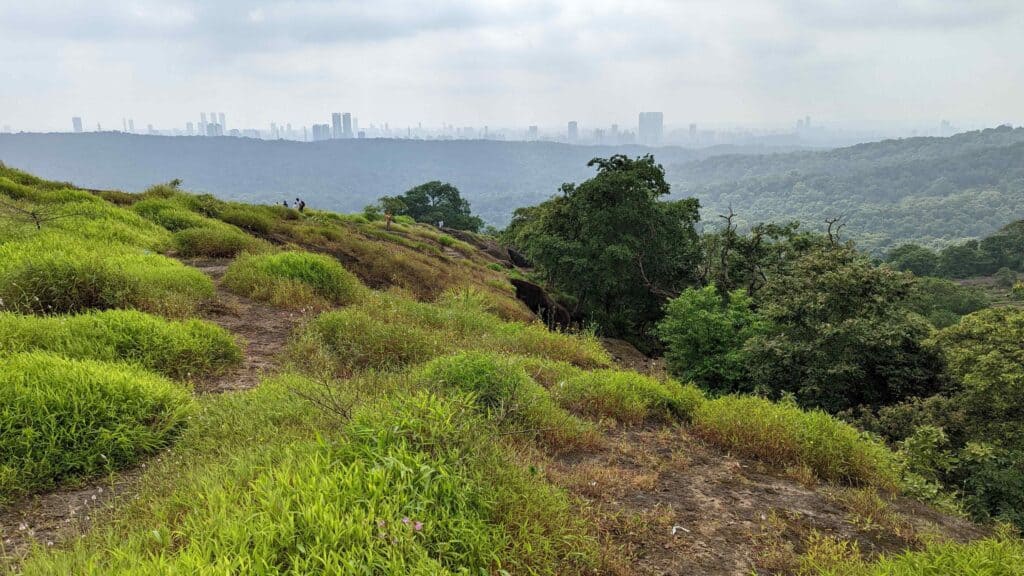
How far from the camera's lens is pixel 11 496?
3197 millimetres

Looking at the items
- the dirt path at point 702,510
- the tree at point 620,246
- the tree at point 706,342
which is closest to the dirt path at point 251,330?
the dirt path at point 702,510

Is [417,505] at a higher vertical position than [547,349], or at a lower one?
higher

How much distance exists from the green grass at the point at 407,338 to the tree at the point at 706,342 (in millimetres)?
9297

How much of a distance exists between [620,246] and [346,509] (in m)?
24.2

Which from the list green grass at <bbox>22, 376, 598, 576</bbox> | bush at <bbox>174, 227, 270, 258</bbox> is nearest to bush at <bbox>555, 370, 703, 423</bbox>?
green grass at <bbox>22, 376, 598, 576</bbox>

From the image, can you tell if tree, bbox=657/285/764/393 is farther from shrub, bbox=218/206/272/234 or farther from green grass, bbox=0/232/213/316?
green grass, bbox=0/232/213/316

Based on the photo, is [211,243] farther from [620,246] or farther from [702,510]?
[620,246]

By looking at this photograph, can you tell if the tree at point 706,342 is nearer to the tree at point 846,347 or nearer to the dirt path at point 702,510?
the tree at point 846,347

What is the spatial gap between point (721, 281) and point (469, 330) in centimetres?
2121

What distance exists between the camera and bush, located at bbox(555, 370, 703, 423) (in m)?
6.20

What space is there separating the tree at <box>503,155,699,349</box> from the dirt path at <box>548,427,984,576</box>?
2068cm

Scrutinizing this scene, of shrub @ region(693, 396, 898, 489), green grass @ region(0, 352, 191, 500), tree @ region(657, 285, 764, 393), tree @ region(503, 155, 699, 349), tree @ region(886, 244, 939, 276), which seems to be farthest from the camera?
tree @ region(886, 244, 939, 276)

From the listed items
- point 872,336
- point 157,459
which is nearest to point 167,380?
point 157,459

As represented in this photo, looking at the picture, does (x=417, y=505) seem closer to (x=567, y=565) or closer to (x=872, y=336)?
(x=567, y=565)
